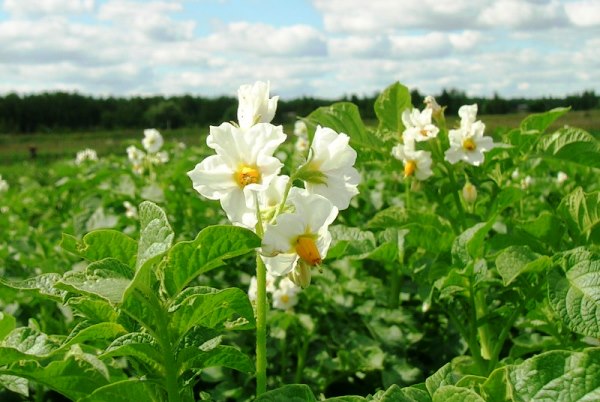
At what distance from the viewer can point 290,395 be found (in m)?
0.99

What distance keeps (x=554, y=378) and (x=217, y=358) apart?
0.51 meters

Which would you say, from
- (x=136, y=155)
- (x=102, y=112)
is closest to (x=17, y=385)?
(x=136, y=155)

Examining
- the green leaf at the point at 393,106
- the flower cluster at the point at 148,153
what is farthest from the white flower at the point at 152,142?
the green leaf at the point at 393,106

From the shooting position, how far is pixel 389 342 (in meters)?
2.69

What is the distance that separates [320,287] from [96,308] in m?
1.91

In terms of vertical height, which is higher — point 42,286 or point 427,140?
point 427,140

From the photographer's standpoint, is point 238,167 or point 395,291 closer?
point 238,167

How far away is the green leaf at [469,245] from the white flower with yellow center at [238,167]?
762 millimetres

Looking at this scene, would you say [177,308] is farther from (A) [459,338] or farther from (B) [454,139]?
(A) [459,338]

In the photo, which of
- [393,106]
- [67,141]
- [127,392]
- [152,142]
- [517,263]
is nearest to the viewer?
[127,392]

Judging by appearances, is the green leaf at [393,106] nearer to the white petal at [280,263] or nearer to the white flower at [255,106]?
the white flower at [255,106]

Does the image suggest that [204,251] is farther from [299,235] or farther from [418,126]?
[418,126]

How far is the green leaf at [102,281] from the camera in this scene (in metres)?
0.99

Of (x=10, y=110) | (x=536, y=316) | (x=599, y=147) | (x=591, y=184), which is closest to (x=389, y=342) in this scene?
(x=536, y=316)
